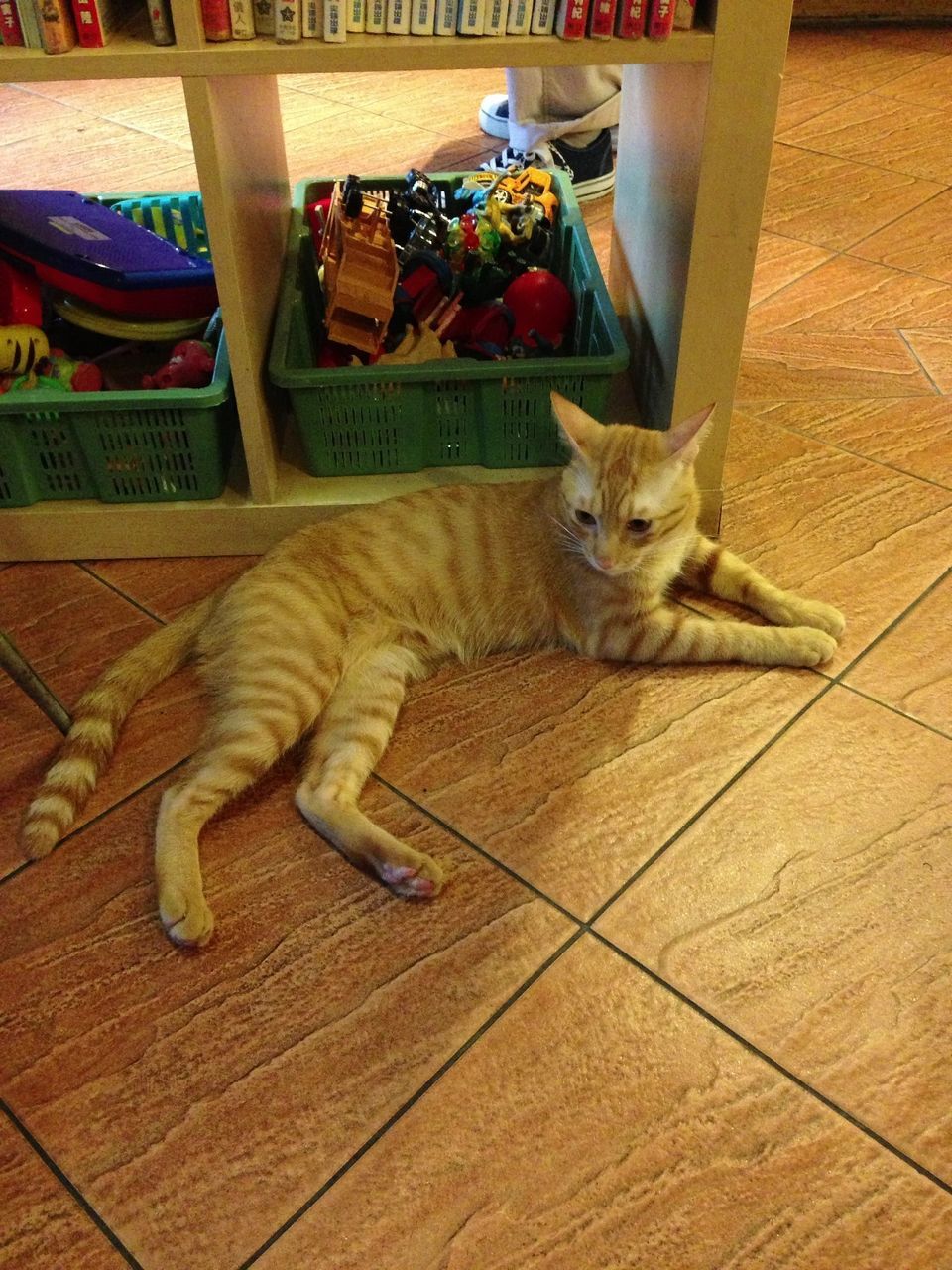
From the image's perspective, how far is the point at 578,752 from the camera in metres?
1.38

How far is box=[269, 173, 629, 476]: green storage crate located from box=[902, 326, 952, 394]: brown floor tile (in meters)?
0.85

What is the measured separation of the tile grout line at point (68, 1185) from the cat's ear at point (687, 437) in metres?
1.08

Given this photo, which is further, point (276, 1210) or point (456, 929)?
point (456, 929)

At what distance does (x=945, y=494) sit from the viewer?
1.81m

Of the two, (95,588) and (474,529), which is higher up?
(474,529)

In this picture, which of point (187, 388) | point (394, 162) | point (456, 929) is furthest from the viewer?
point (394, 162)

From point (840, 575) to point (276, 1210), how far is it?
1.23 meters

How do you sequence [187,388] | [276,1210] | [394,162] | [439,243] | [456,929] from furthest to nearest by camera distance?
1. [394,162]
2. [439,243]
3. [187,388]
4. [456,929]
5. [276,1210]

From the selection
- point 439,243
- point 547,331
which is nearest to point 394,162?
point 439,243

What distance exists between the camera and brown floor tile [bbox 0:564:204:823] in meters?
1.38

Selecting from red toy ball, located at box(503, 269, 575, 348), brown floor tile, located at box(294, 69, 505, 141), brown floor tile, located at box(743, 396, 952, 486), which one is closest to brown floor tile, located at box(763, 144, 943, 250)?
brown floor tile, located at box(743, 396, 952, 486)

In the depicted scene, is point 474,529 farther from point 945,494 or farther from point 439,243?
point 945,494

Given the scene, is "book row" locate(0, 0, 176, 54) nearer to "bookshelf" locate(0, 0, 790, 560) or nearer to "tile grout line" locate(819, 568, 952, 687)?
"bookshelf" locate(0, 0, 790, 560)

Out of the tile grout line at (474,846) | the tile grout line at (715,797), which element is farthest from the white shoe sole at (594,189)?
the tile grout line at (474,846)
